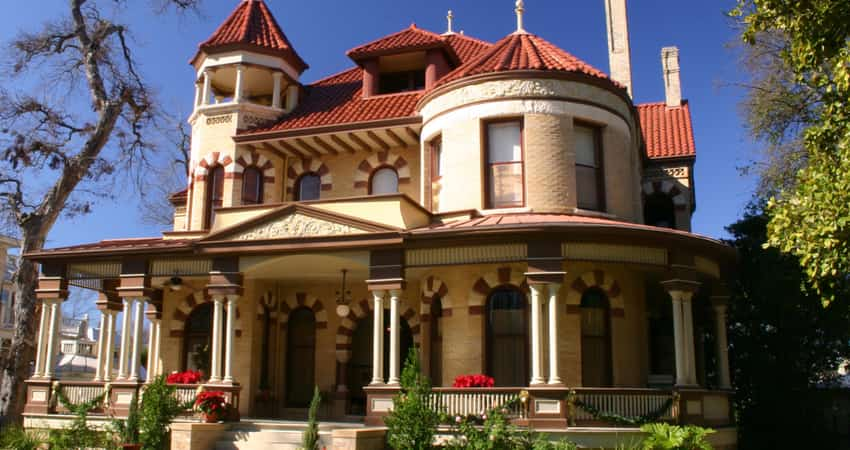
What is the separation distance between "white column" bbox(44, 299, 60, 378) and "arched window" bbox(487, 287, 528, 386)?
10.6 metres

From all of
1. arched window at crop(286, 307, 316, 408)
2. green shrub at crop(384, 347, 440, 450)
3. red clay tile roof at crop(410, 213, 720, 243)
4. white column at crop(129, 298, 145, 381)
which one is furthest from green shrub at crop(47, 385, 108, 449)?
red clay tile roof at crop(410, 213, 720, 243)

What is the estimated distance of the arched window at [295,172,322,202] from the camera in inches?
883

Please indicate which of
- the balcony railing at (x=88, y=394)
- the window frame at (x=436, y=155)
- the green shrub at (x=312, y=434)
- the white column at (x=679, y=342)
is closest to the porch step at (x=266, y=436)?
the green shrub at (x=312, y=434)

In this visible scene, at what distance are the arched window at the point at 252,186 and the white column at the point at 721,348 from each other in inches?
479

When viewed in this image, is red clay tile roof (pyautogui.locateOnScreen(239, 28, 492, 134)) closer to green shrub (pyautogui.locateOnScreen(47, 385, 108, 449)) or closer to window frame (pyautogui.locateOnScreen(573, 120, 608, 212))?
window frame (pyautogui.locateOnScreen(573, 120, 608, 212))

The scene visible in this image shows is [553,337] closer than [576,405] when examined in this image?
No

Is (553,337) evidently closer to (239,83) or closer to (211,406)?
(211,406)

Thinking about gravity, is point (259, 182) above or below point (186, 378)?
above

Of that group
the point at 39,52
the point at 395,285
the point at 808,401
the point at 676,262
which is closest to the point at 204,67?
the point at 39,52

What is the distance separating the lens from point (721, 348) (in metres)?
18.9

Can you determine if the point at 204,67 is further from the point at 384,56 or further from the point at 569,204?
the point at 569,204

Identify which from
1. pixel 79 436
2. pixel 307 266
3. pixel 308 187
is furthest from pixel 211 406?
pixel 308 187

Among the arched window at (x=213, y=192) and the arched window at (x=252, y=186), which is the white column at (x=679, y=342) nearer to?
the arched window at (x=252, y=186)

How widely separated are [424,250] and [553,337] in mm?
3255
